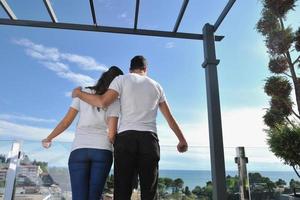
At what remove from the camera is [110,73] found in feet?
5.57

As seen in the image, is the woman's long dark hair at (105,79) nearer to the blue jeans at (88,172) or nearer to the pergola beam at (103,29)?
the blue jeans at (88,172)

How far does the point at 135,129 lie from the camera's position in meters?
1.45

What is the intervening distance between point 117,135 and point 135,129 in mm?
105

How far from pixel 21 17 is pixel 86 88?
1.19 metres

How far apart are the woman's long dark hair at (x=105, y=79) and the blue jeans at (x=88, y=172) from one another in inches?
13.8

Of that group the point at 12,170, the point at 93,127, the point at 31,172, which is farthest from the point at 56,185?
the point at 93,127

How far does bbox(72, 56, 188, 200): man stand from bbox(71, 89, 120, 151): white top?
0.15 feet

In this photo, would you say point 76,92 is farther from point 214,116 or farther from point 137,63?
point 214,116

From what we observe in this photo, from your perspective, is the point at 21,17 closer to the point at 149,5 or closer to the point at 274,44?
the point at 149,5

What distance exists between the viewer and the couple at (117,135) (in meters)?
1.42

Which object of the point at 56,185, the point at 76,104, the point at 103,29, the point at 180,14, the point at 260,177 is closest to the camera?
the point at 76,104

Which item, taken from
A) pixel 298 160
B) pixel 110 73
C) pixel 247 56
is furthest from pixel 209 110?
pixel 247 56

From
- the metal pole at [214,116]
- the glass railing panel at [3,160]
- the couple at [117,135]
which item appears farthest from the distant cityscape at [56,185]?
the couple at [117,135]

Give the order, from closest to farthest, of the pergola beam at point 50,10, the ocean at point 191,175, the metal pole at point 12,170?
the pergola beam at point 50,10 → the metal pole at point 12,170 → the ocean at point 191,175
